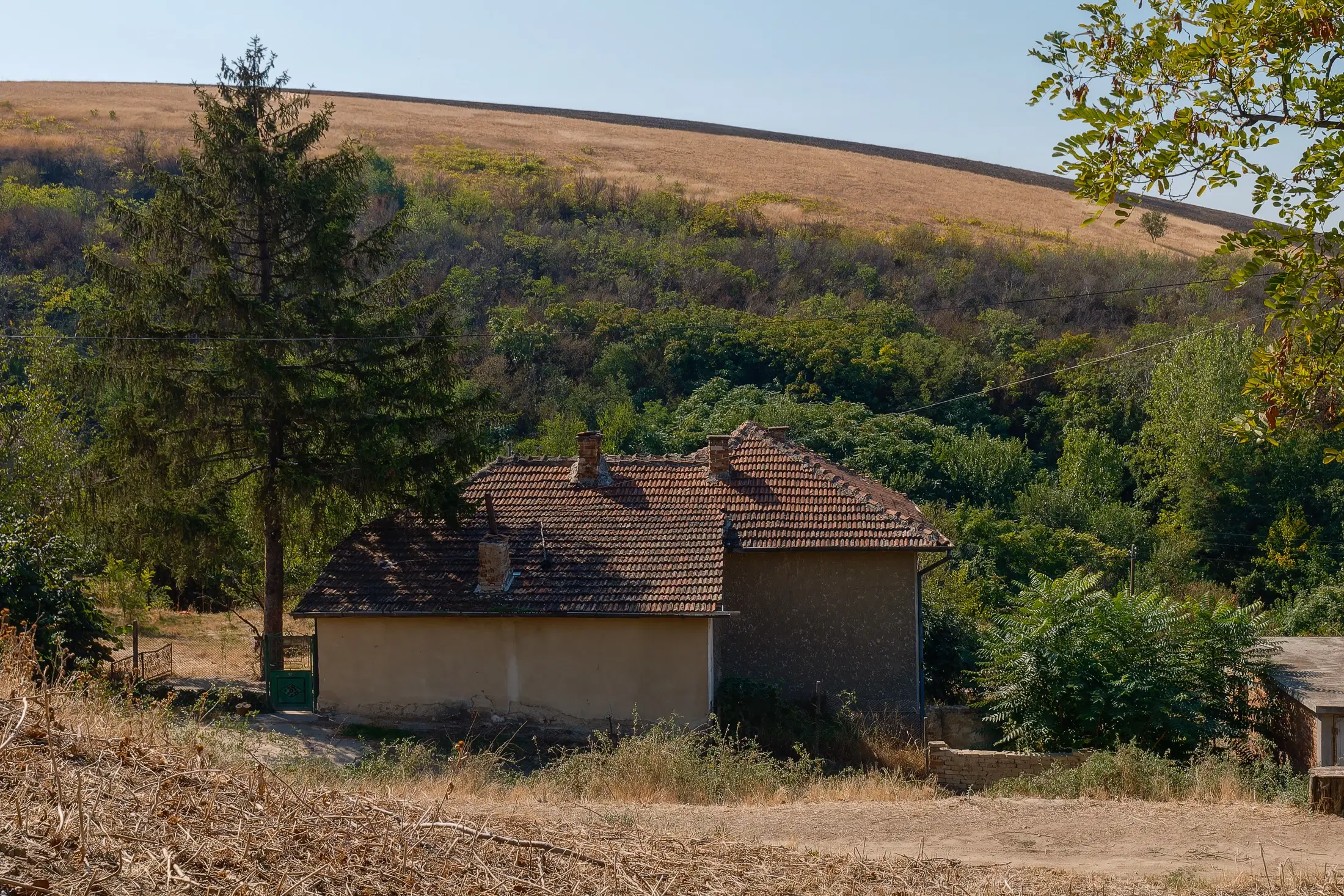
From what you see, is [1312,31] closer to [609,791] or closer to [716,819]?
[716,819]

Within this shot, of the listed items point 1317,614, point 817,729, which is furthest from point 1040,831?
point 1317,614

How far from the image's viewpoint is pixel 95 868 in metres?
5.07

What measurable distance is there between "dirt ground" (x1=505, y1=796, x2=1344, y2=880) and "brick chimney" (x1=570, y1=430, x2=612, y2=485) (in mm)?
10950

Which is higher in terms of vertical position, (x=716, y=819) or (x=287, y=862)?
(x=287, y=862)

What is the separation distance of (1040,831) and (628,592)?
9042 millimetres

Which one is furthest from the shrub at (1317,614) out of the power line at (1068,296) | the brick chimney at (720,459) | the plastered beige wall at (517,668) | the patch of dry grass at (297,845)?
the patch of dry grass at (297,845)

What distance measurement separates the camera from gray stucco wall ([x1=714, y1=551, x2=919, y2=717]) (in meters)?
19.9

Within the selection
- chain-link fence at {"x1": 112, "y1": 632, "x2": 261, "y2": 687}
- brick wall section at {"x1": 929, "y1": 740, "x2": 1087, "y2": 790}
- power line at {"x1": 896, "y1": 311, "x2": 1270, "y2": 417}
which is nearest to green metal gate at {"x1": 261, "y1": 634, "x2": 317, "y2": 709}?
chain-link fence at {"x1": 112, "y1": 632, "x2": 261, "y2": 687}

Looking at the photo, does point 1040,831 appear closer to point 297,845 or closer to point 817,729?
point 297,845

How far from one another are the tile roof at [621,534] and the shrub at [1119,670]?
3423 mm

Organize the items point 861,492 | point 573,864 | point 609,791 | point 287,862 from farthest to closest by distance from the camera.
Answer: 1. point 861,492
2. point 609,791
3. point 573,864
4. point 287,862

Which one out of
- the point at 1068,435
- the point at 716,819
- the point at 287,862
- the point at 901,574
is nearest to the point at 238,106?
the point at 901,574

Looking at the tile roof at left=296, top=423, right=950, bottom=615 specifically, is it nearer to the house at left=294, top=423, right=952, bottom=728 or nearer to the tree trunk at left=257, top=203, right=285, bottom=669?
the house at left=294, top=423, right=952, bottom=728

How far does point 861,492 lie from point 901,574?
194cm
